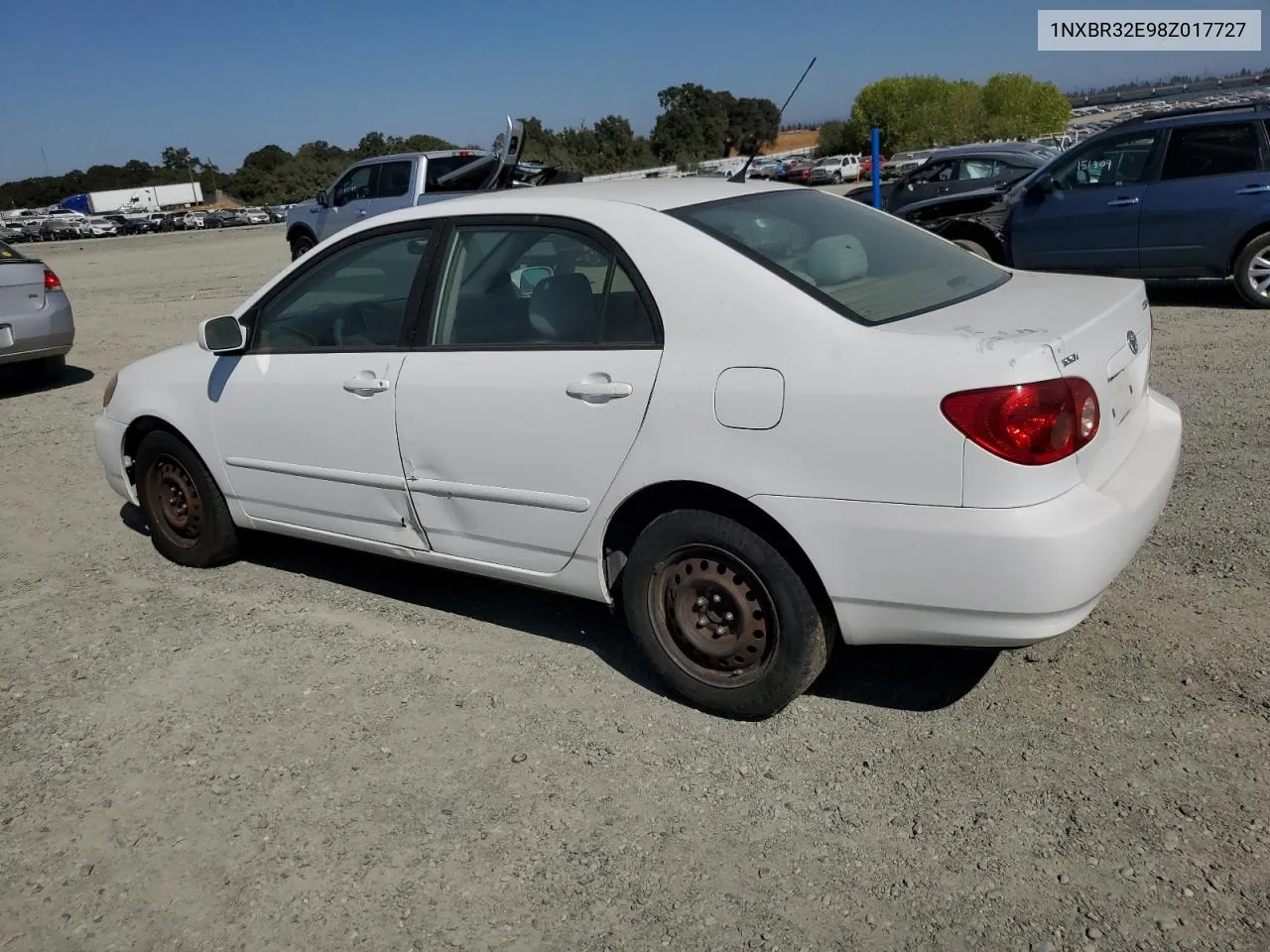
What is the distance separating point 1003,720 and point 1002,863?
70 centimetres

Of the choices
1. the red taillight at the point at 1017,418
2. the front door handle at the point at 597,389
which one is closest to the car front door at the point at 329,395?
the front door handle at the point at 597,389

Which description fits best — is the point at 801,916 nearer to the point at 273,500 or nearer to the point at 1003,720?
the point at 1003,720

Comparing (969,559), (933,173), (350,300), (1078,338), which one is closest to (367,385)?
(350,300)

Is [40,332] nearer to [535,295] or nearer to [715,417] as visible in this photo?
[535,295]

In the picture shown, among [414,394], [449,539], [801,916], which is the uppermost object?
[414,394]

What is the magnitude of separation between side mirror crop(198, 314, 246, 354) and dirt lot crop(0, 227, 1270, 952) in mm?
1116

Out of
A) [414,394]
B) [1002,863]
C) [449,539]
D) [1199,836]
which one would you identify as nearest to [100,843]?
[449,539]

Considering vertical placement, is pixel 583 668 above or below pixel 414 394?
below

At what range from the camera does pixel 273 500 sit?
4562 mm

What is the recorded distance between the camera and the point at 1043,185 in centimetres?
1030

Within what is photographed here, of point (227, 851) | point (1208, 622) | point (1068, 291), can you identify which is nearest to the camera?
point (227, 851)

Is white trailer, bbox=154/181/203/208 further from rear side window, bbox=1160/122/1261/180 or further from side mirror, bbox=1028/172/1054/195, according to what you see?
rear side window, bbox=1160/122/1261/180

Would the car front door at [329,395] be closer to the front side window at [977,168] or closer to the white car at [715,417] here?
the white car at [715,417]

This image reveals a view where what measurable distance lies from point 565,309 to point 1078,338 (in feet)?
5.26
